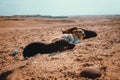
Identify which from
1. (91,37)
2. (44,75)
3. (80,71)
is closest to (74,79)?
(80,71)

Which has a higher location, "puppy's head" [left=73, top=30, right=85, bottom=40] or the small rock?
"puppy's head" [left=73, top=30, right=85, bottom=40]

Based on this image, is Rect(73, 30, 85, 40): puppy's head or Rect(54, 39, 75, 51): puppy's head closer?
Rect(54, 39, 75, 51): puppy's head

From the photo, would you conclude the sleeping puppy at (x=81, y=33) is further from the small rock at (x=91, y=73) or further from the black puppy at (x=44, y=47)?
the small rock at (x=91, y=73)

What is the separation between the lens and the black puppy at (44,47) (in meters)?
10.7

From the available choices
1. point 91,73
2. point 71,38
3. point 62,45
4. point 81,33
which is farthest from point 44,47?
point 81,33

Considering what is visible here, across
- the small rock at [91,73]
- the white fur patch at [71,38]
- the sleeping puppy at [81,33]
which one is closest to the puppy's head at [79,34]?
the sleeping puppy at [81,33]

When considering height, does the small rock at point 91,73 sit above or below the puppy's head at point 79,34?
below

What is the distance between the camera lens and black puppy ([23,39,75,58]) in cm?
1071

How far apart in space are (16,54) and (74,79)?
17.2ft

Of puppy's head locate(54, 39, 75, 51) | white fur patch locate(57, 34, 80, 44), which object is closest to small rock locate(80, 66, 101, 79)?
puppy's head locate(54, 39, 75, 51)

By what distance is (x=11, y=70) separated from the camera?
8422 mm

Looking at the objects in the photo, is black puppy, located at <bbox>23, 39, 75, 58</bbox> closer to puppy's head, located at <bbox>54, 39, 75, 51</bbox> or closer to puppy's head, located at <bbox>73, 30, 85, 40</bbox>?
puppy's head, located at <bbox>54, 39, 75, 51</bbox>

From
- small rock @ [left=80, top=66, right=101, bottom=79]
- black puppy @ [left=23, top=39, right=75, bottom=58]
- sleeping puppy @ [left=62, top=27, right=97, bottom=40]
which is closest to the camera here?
small rock @ [left=80, top=66, right=101, bottom=79]

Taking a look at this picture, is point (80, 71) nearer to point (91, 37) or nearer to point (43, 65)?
point (43, 65)
